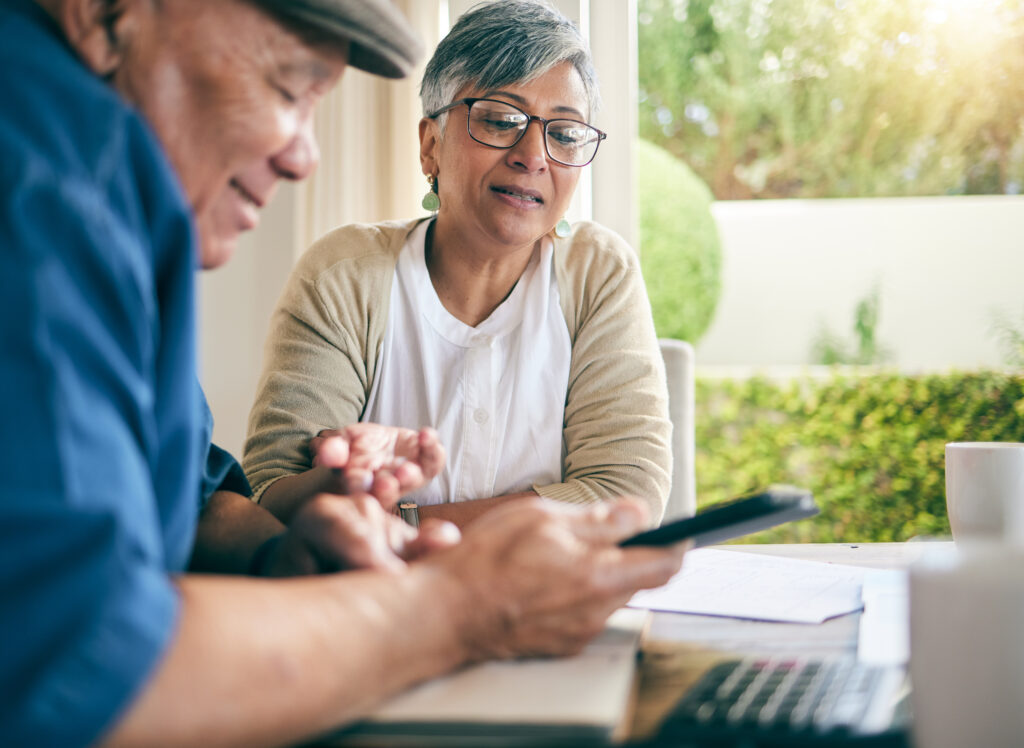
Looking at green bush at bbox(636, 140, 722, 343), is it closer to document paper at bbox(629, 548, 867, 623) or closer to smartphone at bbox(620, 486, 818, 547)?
document paper at bbox(629, 548, 867, 623)

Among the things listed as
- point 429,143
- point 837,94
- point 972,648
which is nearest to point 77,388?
point 972,648

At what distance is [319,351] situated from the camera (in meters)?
1.72

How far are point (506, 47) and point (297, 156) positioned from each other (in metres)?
1.00

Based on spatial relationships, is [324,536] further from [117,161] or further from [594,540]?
[117,161]

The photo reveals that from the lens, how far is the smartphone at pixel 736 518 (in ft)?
2.46

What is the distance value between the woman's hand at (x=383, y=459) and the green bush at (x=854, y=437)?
3.96m

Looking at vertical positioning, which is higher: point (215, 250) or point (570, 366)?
point (215, 250)

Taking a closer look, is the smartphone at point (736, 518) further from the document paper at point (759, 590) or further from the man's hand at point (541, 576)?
the document paper at point (759, 590)

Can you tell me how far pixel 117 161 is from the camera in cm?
63

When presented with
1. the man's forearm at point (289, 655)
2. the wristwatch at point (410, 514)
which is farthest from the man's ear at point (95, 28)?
the wristwatch at point (410, 514)

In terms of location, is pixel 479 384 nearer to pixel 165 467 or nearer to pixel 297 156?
pixel 297 156

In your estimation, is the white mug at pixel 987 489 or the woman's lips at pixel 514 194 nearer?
the white mug at pixel 987 489

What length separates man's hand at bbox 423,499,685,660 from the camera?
2.29 feet

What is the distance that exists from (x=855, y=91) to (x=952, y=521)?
462 cm
